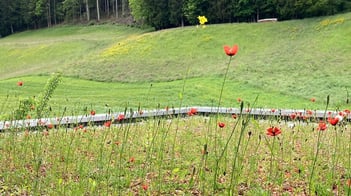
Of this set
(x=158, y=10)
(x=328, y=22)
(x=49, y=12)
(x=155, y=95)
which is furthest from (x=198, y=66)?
(x=49, y=12)

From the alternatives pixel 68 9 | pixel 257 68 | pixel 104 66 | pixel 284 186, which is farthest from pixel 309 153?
pixel 68 9

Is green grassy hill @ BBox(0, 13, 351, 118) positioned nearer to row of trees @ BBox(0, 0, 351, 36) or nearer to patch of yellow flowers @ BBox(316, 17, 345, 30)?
patch of yellow flowers @ BBox(316, 17, 345, 30)

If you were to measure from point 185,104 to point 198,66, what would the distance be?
8.69 metres

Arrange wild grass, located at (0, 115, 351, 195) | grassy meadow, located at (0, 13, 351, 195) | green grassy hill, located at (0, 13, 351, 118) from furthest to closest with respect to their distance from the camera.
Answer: green grassy hill, located at (0, 13, 351, 118), grassy meadow, located at (0, 13, 351, 195), wild grass, located at (0, 115, 351, 195)

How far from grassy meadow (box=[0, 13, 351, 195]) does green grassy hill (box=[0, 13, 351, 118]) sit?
0.06 m

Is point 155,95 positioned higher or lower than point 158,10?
lower

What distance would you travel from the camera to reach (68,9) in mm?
47969

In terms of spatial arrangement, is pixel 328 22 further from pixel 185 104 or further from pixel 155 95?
pixel 185 104

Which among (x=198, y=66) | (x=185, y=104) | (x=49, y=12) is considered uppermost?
(x=49, y=12)

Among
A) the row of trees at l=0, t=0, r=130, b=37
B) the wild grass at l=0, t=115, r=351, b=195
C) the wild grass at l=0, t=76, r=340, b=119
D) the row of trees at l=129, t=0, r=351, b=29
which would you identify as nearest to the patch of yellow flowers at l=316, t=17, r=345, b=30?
the row of trees at l=129, t=0, r=351, b=29

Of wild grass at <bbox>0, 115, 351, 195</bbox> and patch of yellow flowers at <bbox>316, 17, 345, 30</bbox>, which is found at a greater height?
patch of yellow flowers at <bbox>316, 17, 345, 30</bbox>

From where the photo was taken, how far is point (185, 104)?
37.1 ft

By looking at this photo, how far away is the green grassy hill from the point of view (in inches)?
513

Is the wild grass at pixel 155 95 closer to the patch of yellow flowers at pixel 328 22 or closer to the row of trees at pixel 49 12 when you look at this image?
the patch of yellow flowers at pixel 328 22
